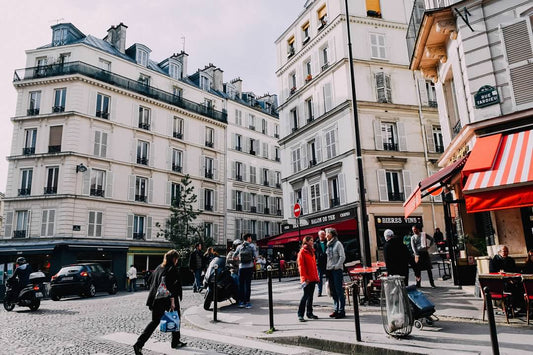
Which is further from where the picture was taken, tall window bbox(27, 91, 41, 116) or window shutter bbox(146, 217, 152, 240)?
window shutter bbox(146, 217, 152, 240)

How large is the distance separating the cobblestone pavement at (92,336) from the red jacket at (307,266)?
1.51 meters

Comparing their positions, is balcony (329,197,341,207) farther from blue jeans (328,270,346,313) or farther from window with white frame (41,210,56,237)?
window with white frame (41,210,56,237)

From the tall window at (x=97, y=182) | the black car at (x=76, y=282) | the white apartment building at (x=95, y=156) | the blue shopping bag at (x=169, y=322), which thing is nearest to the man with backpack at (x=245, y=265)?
the blue shopping bag at (x=169, y=322)

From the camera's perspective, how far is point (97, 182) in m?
25.9

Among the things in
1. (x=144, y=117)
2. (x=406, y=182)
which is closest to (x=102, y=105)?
(x=144, y=117)

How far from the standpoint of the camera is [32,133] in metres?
26.1

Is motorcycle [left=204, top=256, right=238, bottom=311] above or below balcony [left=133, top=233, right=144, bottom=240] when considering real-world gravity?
below

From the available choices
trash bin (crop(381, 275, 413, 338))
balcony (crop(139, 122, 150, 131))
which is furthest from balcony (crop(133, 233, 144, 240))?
trash bin (crop(381, 275, 413, 338))

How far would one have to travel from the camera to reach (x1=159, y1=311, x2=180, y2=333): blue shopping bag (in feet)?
17.6

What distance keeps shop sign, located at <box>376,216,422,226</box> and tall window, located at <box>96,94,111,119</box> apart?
19888 millimetres

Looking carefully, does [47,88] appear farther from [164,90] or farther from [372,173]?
[372,173]

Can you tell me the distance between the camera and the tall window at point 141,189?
2794cm

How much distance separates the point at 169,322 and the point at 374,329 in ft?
10.2

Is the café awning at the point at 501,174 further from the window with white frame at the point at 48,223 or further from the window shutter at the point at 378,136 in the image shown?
the window with white frame at the point at 48,223
